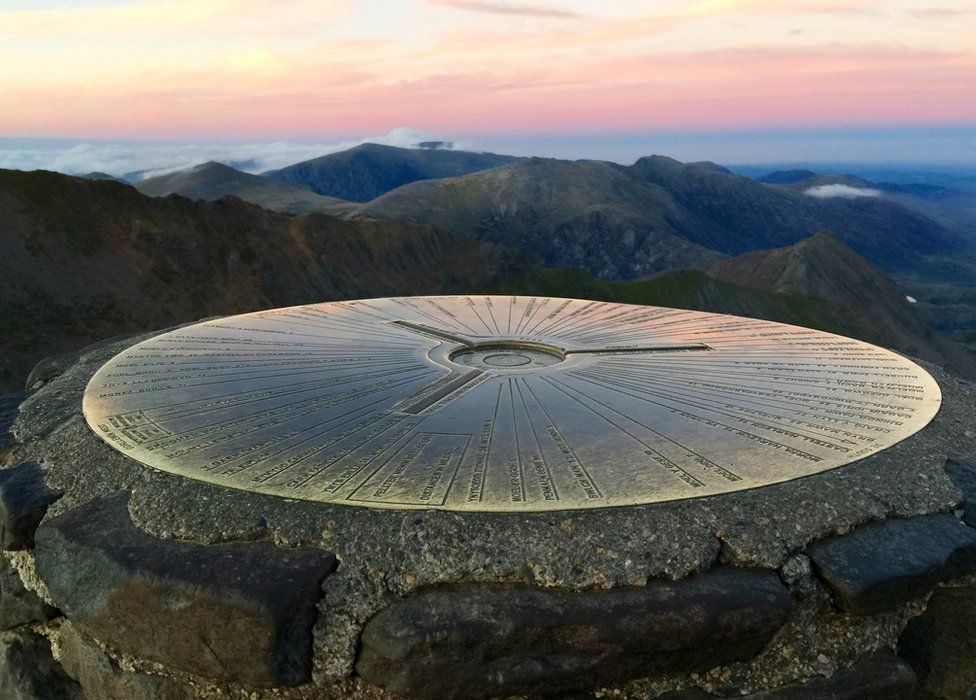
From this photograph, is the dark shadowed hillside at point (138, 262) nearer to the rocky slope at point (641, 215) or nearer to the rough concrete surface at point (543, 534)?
the rough concrete surface at point (543, 534)

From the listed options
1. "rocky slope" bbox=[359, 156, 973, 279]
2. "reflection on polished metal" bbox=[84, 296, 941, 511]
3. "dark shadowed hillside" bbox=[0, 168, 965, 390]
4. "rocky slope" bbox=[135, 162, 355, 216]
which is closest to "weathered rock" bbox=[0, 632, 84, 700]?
"reflection on polished metal" bbox=[84, 296, 941, 511]

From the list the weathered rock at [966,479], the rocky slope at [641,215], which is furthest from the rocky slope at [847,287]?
the weathered rock at [966,479]

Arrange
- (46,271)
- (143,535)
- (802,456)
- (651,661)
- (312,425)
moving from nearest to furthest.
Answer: (651,661) → (143,535) → (802,456) → (312,425) → (46,271)

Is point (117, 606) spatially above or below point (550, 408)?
below

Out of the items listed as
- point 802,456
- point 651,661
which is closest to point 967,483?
point 802,456

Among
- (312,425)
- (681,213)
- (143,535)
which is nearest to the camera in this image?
(143,535)

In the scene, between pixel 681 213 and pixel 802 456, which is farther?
pixel 681 213

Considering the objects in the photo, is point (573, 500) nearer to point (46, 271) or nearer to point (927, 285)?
point (46, 271)

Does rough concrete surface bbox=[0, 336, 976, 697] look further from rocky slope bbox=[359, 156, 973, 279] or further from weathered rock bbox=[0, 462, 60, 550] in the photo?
rocky slope bbox=[359, 156, 973, 279]
